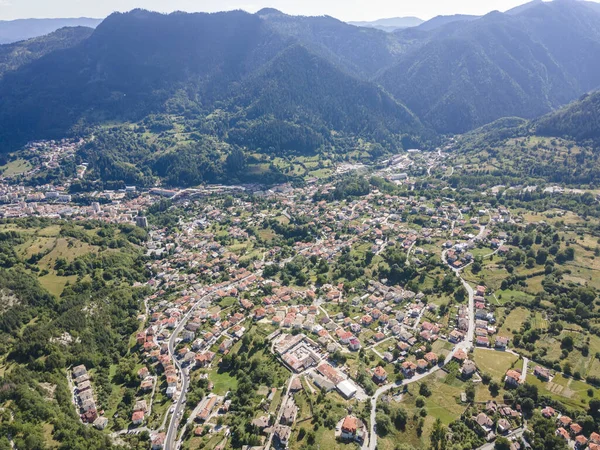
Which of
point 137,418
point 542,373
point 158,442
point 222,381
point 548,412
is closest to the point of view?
point 158,442

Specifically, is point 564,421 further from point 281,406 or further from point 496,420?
point 281,406

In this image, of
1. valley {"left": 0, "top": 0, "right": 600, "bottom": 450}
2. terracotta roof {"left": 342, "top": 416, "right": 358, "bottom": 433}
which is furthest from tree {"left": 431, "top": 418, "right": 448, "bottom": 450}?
terracotta roof {"left": 342, "top": 416, "right": 358, "bottom": 433}

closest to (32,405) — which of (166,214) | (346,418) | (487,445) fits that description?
(346,418)

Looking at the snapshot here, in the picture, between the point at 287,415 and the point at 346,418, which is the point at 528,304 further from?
the point at 287,415

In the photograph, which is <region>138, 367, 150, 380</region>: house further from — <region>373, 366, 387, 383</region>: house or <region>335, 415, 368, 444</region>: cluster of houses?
<region>373, 366, 387, 383</region>: house

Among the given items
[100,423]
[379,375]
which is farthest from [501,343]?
[100,423]

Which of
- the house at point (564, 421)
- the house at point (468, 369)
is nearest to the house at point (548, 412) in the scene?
the house at point (564, 421)
